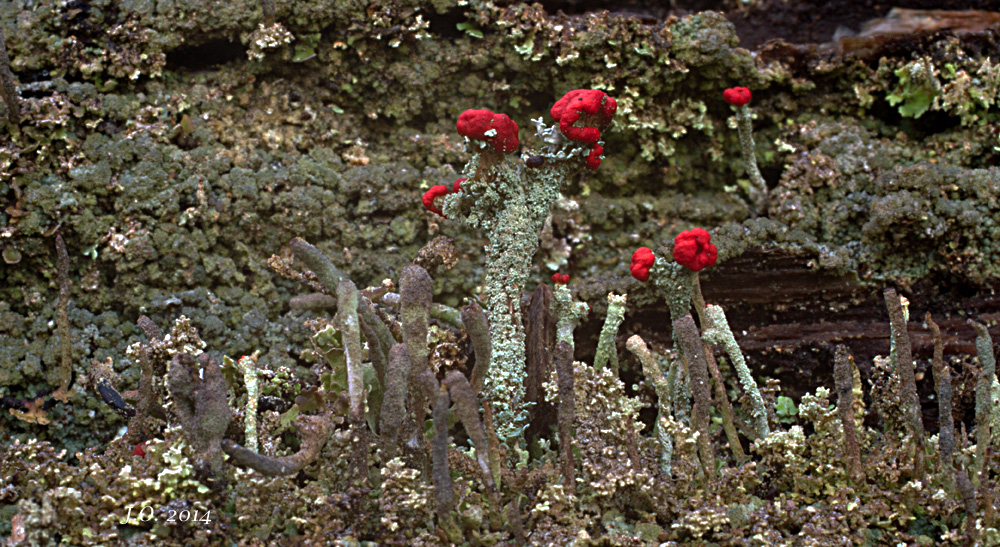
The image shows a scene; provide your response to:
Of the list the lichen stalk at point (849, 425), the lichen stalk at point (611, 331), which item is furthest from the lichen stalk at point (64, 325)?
the lichen stalk at point (849, 425)

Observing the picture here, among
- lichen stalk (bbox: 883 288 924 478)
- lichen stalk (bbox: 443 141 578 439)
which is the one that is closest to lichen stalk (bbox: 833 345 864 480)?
lichen stalk (bbox: 883 288 924 478)

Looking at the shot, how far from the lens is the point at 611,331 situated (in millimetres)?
2447

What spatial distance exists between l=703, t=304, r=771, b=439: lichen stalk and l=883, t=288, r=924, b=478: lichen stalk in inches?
15.8

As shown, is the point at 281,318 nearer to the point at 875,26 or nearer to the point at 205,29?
the point at 205,29

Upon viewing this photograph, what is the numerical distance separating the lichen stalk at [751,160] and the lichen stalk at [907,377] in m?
1.26

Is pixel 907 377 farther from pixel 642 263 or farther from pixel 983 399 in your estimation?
pixel 642 263

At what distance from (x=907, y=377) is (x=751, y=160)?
141 centimetres

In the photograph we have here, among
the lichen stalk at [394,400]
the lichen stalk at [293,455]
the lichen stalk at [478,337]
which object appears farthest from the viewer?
the lichen stalk at [478,337]

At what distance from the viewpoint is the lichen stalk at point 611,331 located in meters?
2.43

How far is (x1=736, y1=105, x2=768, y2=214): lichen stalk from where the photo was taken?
3262mm

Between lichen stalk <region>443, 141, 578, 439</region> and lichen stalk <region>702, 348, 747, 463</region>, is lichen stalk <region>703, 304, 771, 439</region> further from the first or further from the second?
lichen stalk <region>443, 141, 578, 439</region>

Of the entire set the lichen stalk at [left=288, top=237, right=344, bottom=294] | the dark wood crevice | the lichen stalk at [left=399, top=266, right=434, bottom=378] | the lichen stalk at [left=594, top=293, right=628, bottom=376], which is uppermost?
the lichen stalk at [left=288, top=237, right=344, bottom=294]

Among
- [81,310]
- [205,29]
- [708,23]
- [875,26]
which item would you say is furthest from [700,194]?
[81,310]

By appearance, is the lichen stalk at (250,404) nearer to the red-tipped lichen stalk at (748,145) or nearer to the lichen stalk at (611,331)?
the lichen stalk at (611,331)
